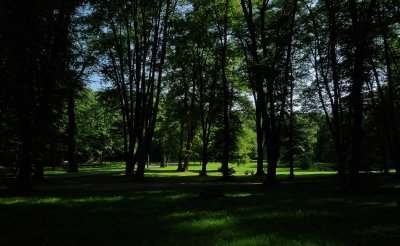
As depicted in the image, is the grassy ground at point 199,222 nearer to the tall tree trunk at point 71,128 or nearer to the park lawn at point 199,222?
the park lawn at point 199,222

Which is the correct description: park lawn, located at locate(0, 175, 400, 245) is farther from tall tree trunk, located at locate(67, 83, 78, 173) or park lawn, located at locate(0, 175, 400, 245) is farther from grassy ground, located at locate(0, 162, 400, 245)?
tall tree trunk, located at locate(67, 83, 78, 173)

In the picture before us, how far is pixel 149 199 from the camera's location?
47.7 feet

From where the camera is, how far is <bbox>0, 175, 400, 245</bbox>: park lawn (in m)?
7.61

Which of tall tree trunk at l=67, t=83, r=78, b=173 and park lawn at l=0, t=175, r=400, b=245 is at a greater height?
tall tree trunk at l=67, t=83, r=78, b=173

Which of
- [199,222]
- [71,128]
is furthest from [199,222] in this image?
[71,128]

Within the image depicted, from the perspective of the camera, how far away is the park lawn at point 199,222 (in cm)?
761

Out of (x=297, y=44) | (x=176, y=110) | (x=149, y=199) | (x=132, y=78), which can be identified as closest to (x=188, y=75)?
(x=176, y=110)

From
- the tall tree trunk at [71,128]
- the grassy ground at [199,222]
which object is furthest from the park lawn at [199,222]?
the tall tree trunk at [71,128]

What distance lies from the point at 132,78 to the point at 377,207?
26.3m

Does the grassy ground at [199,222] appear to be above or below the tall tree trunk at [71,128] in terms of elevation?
below

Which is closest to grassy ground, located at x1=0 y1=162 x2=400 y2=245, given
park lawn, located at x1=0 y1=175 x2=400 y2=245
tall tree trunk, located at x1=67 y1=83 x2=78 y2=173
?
park lawn, located at x1=0 y1=175 x2=400 y2=245

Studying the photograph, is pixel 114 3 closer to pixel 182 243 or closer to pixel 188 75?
pixel 188 75

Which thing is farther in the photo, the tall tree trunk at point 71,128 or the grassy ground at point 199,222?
the tall tree trunk at point 71,128

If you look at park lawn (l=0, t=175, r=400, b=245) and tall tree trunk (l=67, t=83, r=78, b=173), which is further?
tall tree trunk (l=67, t=83, r=78, b=173)
